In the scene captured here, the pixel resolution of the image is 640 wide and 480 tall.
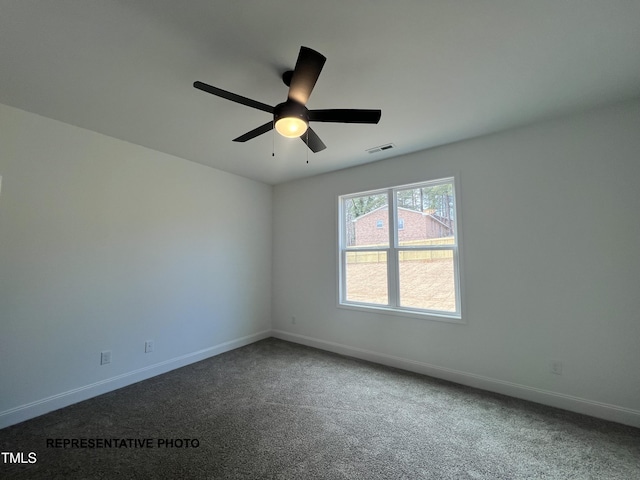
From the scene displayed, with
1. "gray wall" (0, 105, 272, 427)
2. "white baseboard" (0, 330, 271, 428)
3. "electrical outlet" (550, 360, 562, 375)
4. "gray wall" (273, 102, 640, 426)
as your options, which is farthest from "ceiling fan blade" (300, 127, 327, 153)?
"white baseboard" (0, 330, 271, 428)

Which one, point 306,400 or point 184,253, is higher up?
point 184,253

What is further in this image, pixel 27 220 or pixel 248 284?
A: pixel 248 284

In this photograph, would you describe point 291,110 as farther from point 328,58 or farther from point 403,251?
point 403,251

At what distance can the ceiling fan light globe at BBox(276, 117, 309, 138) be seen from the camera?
69.5 inches

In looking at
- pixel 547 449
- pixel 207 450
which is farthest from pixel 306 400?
pixel 547 449

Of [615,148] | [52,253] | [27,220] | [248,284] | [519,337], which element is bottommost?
[519,337]

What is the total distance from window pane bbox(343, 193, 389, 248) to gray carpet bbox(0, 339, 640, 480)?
1743 millimetres

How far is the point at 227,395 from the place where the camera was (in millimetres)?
2662

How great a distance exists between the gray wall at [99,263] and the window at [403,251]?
1.81 metres

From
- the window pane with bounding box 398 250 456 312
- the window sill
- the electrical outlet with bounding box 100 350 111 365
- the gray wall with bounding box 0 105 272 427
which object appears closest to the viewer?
the gray wall with bounding box 0 105 272 427

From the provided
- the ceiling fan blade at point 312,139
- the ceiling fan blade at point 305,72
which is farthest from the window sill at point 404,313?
the ceiling fan blade at point 305,72

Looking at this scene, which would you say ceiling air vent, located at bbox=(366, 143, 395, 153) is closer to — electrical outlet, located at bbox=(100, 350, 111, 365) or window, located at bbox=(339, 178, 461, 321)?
window, located at bbox=(339, 178, 461, 321)

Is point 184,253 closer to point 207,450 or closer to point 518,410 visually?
point 207,450

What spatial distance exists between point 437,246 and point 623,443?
203 cm
